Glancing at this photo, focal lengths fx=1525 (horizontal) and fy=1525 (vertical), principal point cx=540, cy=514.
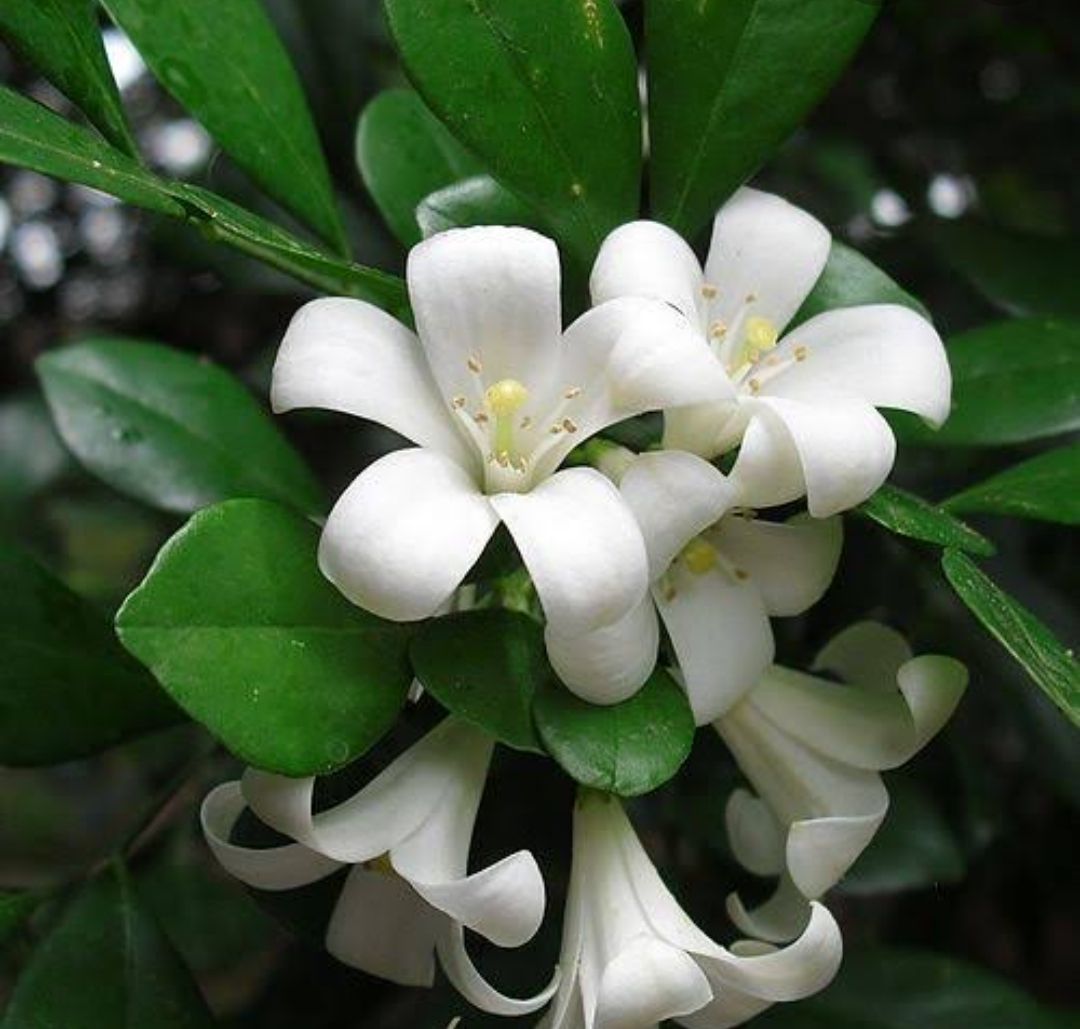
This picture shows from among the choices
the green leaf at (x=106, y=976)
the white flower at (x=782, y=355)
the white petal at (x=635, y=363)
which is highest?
the white petal at (x=635, y=363)

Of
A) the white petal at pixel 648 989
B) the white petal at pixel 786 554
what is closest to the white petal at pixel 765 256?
the white petal at pixel 786 554

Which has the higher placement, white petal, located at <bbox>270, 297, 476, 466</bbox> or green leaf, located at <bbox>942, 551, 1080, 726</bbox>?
white petal, located at <bbox>270, 297, 476, 466</bbox>

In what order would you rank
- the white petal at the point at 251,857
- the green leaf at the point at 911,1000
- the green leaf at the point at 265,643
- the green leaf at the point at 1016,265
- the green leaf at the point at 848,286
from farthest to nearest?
the green leaf at the point at 1016,265
the green leaf at the point at 911,1000
the green leaf at the point at 848,286
the white petal at the point at 251,857
the green leaf at the point at 265,643

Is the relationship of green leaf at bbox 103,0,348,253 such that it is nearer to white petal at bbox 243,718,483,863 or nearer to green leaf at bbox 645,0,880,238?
green leaf at bbox 645,0,880,238

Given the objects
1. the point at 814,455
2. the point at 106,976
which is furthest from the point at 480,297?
the point at 106,976

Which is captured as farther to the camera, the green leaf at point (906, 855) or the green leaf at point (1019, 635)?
the green leaf at point (906, 855)

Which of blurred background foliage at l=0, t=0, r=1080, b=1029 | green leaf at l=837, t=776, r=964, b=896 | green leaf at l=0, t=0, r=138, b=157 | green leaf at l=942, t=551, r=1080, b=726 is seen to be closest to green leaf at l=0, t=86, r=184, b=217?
green leaf at l=0, t=0, r=138, b=157

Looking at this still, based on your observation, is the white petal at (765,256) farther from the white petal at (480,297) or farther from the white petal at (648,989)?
the white petal at (648,989)
